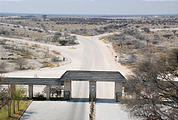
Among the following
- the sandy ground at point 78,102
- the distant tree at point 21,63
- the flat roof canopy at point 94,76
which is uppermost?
the flat roof canopy at point 94,76

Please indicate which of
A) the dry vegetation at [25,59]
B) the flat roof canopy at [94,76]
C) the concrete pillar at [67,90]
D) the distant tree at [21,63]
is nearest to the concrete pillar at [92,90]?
the flat roof canopy at [94,76]

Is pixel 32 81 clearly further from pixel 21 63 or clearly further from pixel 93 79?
pixel 21 63

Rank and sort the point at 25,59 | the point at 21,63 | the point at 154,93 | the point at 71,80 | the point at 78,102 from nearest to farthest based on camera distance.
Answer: the point at 154,93
the point at 78,102
the point at 71,80
the point at 21,63
the point at 25,59

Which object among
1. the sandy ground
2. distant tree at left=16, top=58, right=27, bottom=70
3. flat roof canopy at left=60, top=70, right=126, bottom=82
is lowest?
the sandy ground

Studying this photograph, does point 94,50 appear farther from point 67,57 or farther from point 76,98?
point 76,98

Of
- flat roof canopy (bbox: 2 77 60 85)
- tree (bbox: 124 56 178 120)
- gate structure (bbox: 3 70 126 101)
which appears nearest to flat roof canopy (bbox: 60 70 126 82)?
gate structure (bbox: 3 70 126 101)

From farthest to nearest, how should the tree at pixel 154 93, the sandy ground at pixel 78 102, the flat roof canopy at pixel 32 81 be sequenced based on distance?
the flat roof canopy at pixel 32 81, the sandy ground at pixel 78 102, the tree at pixel 154 93

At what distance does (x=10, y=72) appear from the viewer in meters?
35.3

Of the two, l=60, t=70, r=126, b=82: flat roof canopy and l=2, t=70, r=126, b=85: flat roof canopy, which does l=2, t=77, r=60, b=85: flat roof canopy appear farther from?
l=60, t=70, r=126, b=82: flat roof canopy

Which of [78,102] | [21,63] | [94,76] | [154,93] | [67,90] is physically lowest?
[78,102]

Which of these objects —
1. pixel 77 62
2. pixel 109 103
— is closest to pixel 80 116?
pixel 109 103

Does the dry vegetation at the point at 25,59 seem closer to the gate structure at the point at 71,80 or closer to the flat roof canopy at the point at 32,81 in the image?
the flat roof canopy at the point at 32,81

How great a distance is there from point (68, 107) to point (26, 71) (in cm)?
1554

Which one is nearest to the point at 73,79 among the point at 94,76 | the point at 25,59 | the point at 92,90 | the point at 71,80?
the point at 71,80
